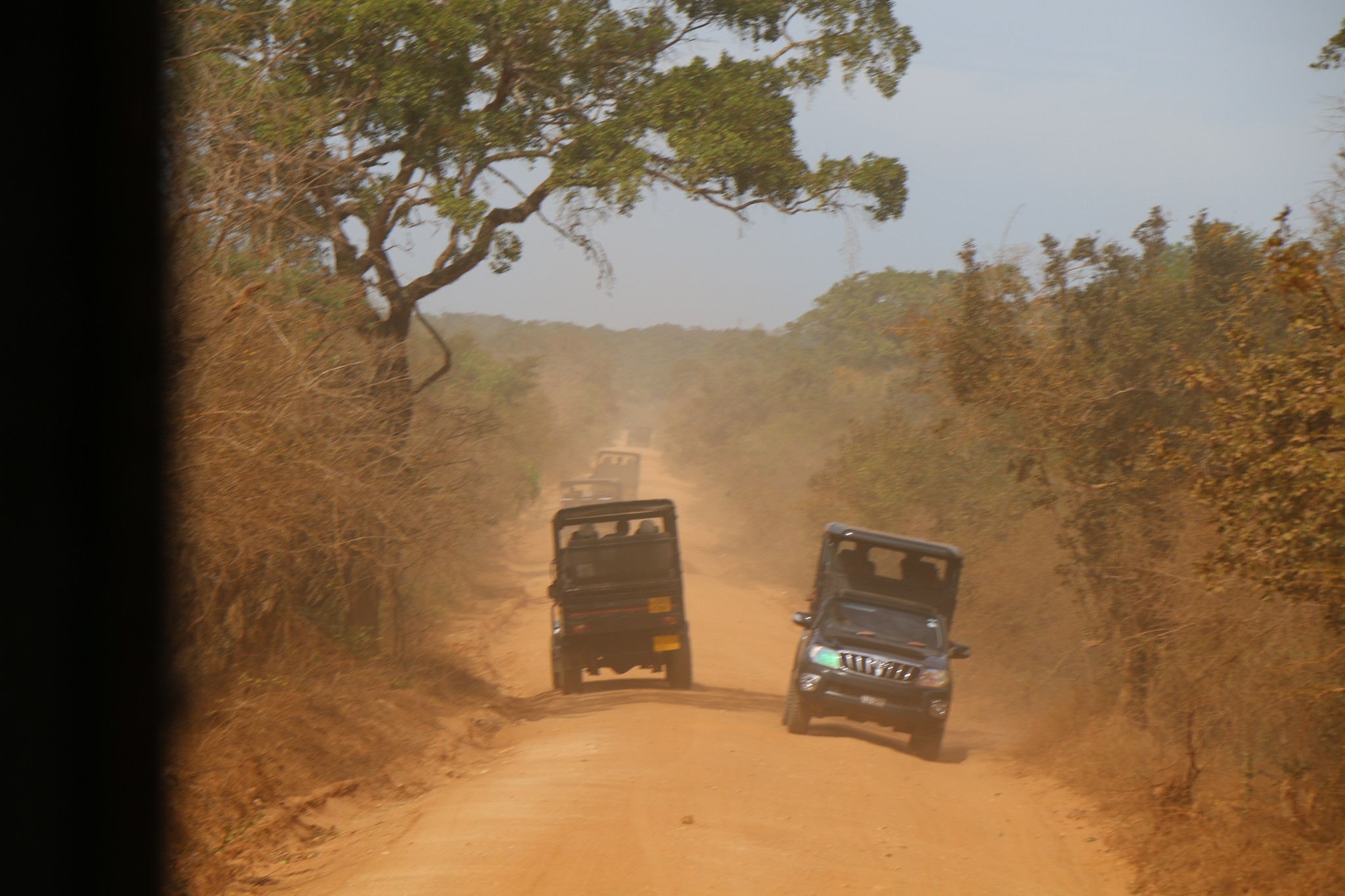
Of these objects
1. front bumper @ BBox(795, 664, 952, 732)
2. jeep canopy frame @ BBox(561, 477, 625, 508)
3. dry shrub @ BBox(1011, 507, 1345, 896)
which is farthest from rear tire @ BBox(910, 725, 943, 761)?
jeep canopy frame @ BBox(561, 477, 625, 508)

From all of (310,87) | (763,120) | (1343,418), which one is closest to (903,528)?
(763,120)

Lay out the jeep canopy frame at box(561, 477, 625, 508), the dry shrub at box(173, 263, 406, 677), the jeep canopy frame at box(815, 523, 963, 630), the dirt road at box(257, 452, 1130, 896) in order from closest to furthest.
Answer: the dirt road at box(257, 452, 1130, 896)
the dry shrub at box(173, 263, 406, 677)
the jeep canopy frame at box(815, 523, 963, 630)
the jeep canopy frame at box(561, 477, 625, 508)

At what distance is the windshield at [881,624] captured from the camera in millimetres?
14031

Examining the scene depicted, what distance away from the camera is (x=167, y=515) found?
937cm

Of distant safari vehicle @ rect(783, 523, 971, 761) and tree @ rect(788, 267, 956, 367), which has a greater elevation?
tree @ rect(788, 267, 956, 367)

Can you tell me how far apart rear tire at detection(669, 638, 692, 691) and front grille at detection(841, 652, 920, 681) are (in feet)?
14.1

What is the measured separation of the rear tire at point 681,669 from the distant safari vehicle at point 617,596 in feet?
0.06

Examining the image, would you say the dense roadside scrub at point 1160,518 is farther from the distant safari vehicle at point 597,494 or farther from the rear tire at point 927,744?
the distant safari vehicle at point 597,494

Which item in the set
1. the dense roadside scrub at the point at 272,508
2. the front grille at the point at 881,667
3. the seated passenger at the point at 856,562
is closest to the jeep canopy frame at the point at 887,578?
the seated passenger at the point at 856,562

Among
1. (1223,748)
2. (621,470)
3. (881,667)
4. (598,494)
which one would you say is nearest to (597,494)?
(598,494)

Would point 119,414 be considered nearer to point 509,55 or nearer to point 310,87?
point 310,87

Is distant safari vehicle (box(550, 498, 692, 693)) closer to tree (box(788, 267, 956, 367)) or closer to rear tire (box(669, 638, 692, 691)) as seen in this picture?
rear tire (box(669, 638, 692, 691))

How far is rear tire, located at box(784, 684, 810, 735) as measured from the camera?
13.7 metres

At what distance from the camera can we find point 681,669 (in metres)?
17.8
